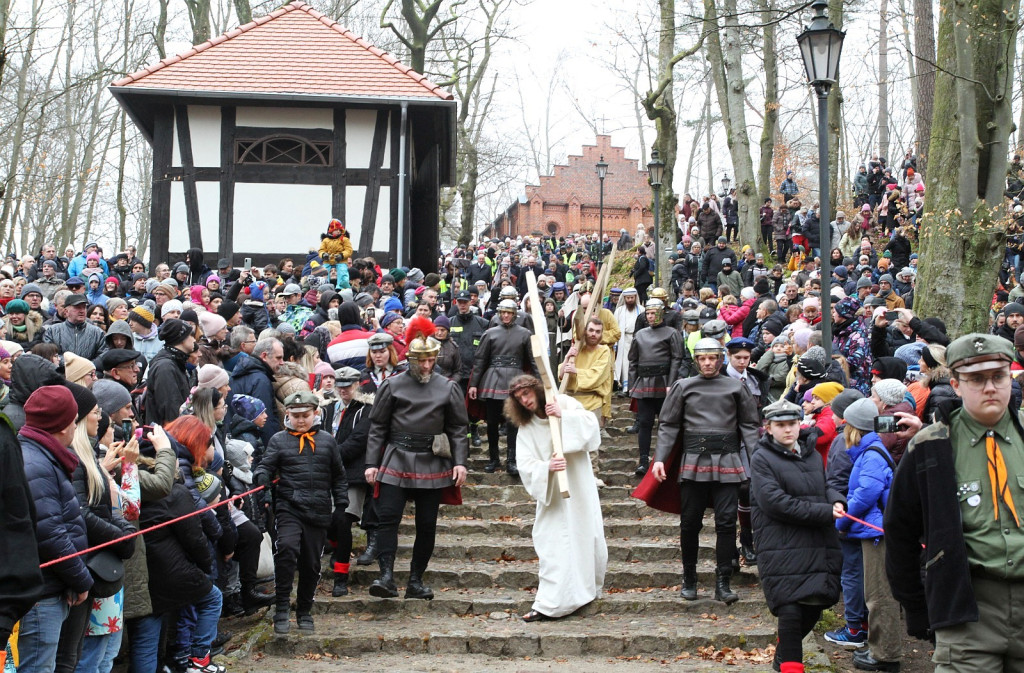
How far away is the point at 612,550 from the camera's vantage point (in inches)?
355

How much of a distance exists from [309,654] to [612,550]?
9.74ft

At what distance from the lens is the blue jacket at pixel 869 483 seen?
255 inches

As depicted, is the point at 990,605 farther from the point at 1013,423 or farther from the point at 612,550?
the point at 612,550

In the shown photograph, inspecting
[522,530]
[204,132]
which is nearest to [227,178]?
[204,132]

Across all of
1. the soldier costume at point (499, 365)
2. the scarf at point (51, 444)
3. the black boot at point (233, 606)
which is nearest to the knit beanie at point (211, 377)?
the black boot at point (233, 606)

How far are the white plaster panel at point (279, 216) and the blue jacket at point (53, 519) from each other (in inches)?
554

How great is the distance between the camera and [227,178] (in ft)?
60.5

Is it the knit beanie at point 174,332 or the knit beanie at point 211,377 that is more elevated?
the knit beanie at point 174,332

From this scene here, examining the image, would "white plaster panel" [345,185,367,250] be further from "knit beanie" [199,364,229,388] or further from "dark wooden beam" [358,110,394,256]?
"knit beanie" [199,364,229,388]

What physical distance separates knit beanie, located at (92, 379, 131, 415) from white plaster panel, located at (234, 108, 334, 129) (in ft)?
42.5

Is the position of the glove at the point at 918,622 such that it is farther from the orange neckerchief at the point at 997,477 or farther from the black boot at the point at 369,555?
the black boot at the point at 369,555

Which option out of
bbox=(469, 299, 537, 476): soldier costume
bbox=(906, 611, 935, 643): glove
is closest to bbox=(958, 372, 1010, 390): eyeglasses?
bbox=(906, 611, 935, 643): glove

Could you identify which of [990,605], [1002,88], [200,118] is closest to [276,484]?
[990,605]

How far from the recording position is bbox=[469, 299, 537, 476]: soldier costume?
10.9 meters
